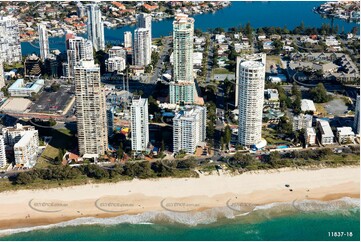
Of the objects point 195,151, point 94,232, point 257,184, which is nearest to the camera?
point 94,232

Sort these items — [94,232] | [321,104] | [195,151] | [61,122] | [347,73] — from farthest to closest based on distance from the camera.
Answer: [347,73] < [321,104] < [61,122] < [195,151] < [94,232]

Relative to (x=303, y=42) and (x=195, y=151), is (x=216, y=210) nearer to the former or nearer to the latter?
(x=195, y=151)

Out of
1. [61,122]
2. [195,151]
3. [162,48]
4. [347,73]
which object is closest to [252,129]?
[195,151]

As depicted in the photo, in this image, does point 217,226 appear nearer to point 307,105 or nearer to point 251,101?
point 251,101

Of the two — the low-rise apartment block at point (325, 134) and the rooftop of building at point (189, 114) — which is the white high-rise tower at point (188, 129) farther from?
the low-rise apartment block at point (325, 134)

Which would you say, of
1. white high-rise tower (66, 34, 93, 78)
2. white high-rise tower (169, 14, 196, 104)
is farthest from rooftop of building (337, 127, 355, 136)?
white high-rise tower (66, 34, 93, 78)

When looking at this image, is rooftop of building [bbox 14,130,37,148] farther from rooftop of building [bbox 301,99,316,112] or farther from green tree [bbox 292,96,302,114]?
rooftop of building [bbox 301,99,316,112]
